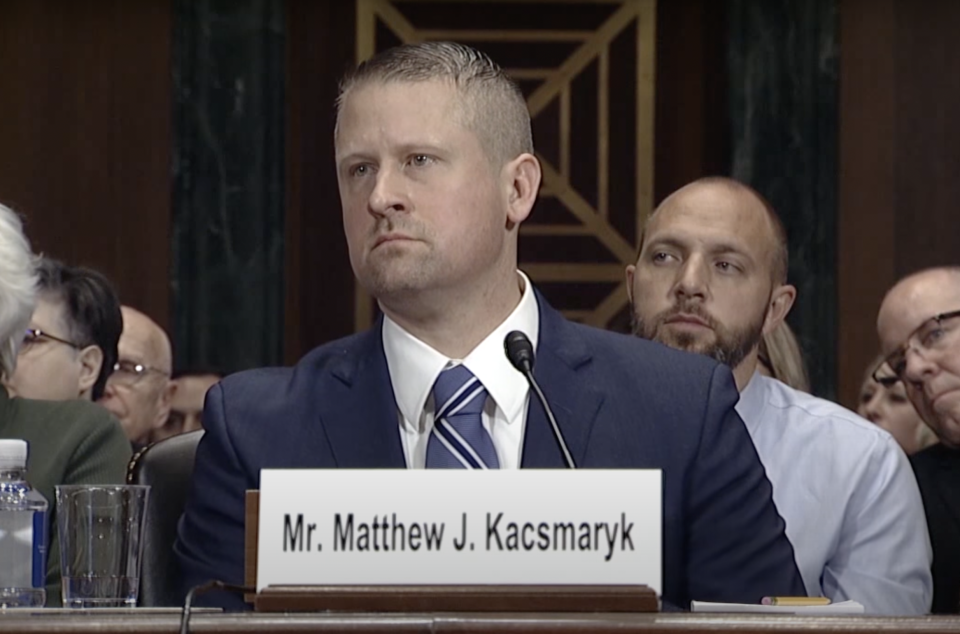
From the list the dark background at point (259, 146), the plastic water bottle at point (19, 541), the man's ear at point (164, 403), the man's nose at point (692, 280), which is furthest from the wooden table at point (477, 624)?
the dark background at point (259, 146)

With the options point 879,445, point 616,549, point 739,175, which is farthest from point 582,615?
point 739,175

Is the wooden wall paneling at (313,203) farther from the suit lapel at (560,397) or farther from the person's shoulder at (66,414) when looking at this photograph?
the suit lapel at (560,397)

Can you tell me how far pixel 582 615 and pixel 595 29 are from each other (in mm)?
4983

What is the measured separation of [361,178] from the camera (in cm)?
253

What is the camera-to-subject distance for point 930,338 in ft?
12.3

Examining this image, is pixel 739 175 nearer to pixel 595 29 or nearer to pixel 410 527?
pixel 595 29

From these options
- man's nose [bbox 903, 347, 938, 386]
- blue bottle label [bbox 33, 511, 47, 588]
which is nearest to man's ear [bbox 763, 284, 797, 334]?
man's nose [bbox 903, 347, 938, 386]

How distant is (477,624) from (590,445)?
97 cm

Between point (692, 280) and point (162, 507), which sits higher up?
point (692, 280)

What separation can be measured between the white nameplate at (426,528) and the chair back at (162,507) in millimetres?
1023

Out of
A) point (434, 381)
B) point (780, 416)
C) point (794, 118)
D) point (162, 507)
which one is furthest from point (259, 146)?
point (434, 381)

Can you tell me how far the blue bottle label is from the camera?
7.55 feet

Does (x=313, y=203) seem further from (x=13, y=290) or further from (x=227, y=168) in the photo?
(x=13, y=290)

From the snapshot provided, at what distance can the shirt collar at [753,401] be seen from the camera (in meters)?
3.29
